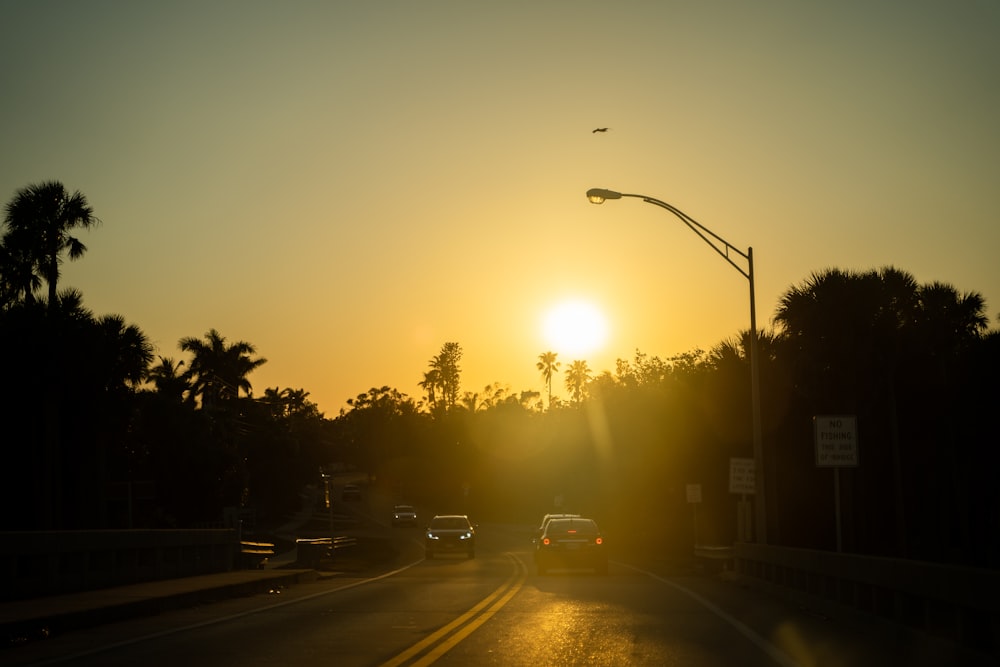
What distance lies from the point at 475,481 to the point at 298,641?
11751 centimetres

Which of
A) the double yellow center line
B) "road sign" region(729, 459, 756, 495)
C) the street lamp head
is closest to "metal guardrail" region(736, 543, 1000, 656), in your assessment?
the double yellow center line

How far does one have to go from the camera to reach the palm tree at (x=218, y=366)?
10094 cm

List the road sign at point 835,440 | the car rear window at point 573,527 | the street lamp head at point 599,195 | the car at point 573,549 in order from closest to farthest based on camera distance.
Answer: the road sign at point 835,440 < the street lamp head at point 599,195 < the car at point 573,549 < the car rear window at point 573,527

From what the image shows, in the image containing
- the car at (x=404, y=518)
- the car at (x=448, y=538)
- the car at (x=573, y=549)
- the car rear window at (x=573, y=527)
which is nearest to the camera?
the car at (x=573, y=549)

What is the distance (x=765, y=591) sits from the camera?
2367 cm

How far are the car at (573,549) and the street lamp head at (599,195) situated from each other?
962 cm

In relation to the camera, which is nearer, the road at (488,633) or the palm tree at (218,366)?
the road at (488,633)

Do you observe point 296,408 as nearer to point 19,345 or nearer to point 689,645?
point 19,345

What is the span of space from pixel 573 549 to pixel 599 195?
1002cm

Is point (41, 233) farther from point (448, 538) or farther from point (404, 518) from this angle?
point (404, 518)

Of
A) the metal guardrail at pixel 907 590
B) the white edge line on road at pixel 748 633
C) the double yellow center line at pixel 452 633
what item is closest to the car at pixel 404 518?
the white edge line on road at pixel 748 633

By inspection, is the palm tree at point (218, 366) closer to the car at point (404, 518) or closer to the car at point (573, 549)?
the car at point (404, 518)

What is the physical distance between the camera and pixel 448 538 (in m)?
47.9

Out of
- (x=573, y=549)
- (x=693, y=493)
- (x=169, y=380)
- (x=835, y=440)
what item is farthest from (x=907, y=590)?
(x=169, y=380)
